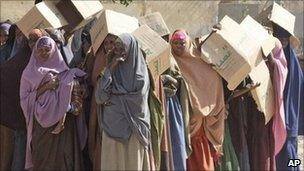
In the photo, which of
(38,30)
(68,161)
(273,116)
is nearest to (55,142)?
(68,161)

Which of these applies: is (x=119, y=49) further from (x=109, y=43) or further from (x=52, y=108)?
(x=52, y=108)

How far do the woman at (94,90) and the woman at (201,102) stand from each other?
69 cm

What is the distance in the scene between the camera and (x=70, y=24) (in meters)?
5.31

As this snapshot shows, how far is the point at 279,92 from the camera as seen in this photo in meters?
5.43

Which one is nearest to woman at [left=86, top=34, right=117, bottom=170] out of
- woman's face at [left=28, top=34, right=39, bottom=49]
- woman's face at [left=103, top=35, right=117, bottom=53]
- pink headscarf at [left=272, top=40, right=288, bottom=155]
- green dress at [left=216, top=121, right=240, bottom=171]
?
woman's face at [left=103, top=35, right=117, bottom=53]

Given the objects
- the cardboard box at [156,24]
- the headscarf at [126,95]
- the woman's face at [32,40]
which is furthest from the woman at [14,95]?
the cardboard box at [156,24]

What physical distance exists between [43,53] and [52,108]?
398 millimetres

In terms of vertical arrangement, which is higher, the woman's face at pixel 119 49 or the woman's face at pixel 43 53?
the woman's face at pixel 43 53

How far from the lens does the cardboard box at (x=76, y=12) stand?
207 inches

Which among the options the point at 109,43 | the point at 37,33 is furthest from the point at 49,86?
the point at 109,43

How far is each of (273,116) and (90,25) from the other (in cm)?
177

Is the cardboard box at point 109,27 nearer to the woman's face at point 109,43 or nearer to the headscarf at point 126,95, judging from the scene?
the woman's face at point 109,43

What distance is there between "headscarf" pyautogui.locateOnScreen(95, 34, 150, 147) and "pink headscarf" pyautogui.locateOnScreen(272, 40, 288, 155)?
1559 millimetres

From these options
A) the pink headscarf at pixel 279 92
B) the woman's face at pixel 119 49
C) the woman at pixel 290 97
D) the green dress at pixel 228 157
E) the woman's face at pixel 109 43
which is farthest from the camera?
the woman at pixel 290 97
